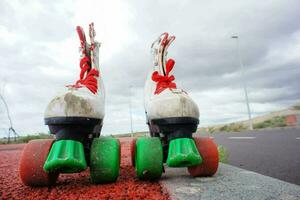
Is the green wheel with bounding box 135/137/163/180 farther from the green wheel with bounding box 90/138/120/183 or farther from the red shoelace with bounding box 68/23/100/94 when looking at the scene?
the red shoelace with bounding box 68/23/100/94

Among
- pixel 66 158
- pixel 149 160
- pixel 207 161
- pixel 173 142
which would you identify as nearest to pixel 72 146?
pixel 66 158

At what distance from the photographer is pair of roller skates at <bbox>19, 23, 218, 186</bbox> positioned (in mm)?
1730

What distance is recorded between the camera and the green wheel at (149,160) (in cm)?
185

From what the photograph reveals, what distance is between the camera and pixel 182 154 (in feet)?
5.70

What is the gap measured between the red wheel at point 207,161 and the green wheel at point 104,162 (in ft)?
1.70

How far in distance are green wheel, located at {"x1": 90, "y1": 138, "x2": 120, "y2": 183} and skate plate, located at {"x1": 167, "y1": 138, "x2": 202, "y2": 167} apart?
0.34 m

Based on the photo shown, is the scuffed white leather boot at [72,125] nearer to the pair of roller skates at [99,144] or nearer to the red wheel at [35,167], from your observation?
the pair of roller skates at [99,144]

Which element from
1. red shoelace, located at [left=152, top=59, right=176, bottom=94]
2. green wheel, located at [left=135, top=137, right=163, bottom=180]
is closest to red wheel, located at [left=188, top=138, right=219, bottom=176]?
green wheel, located at [left=135, top=137, right=163, bottom=180]

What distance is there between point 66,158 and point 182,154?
643 mm

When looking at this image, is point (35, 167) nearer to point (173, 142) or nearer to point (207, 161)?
point (173, 142)

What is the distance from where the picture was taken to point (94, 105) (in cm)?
190

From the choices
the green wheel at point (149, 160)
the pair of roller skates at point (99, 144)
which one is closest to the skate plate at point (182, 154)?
the pair of roller skates at point (99, 144)

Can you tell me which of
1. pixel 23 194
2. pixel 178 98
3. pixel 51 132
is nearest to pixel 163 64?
pixel 178 98

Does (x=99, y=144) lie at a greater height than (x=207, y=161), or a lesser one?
greater
